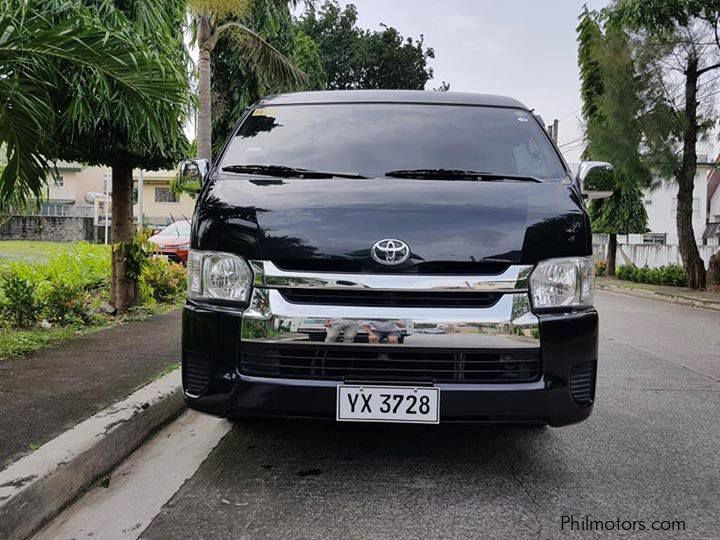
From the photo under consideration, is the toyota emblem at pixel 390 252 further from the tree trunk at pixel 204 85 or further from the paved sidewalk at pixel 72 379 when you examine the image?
the tree trunk at pixel 204 85

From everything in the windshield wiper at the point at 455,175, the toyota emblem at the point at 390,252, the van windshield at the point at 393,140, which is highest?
the van windshield at the point at 393,140

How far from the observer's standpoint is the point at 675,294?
15.9m

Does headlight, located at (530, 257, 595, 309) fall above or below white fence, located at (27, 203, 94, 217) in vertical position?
below

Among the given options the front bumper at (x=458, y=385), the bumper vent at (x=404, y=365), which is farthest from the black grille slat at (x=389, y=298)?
the bumper vent at (x=404, y=365)

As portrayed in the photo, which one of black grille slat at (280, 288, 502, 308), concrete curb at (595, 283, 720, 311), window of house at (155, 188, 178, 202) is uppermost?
window of house at (155, 188, 178, 202)

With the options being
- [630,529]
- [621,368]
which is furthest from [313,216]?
[621,368]

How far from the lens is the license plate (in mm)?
2793

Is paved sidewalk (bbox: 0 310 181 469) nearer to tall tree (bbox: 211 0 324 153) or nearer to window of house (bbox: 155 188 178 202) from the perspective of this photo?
tall tree (bbox: 211 0 324 153)

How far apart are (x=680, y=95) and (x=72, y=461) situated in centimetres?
1662

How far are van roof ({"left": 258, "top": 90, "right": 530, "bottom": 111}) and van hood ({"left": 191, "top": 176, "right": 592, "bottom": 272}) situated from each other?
1176 mm

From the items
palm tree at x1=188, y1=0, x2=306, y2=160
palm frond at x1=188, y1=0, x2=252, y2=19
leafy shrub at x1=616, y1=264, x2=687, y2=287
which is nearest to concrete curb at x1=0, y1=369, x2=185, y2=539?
palm tree at x1=188, y1=0, x2=306, y2=160

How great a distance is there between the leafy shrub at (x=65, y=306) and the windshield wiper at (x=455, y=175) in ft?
15.3

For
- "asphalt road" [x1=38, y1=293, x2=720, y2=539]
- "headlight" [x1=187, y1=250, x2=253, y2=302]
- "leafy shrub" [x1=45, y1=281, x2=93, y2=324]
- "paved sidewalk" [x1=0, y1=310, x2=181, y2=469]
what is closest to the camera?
"asphalt road" [x1=38, y1=293, x2=720, y2=539]

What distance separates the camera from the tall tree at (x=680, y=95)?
14.2m
